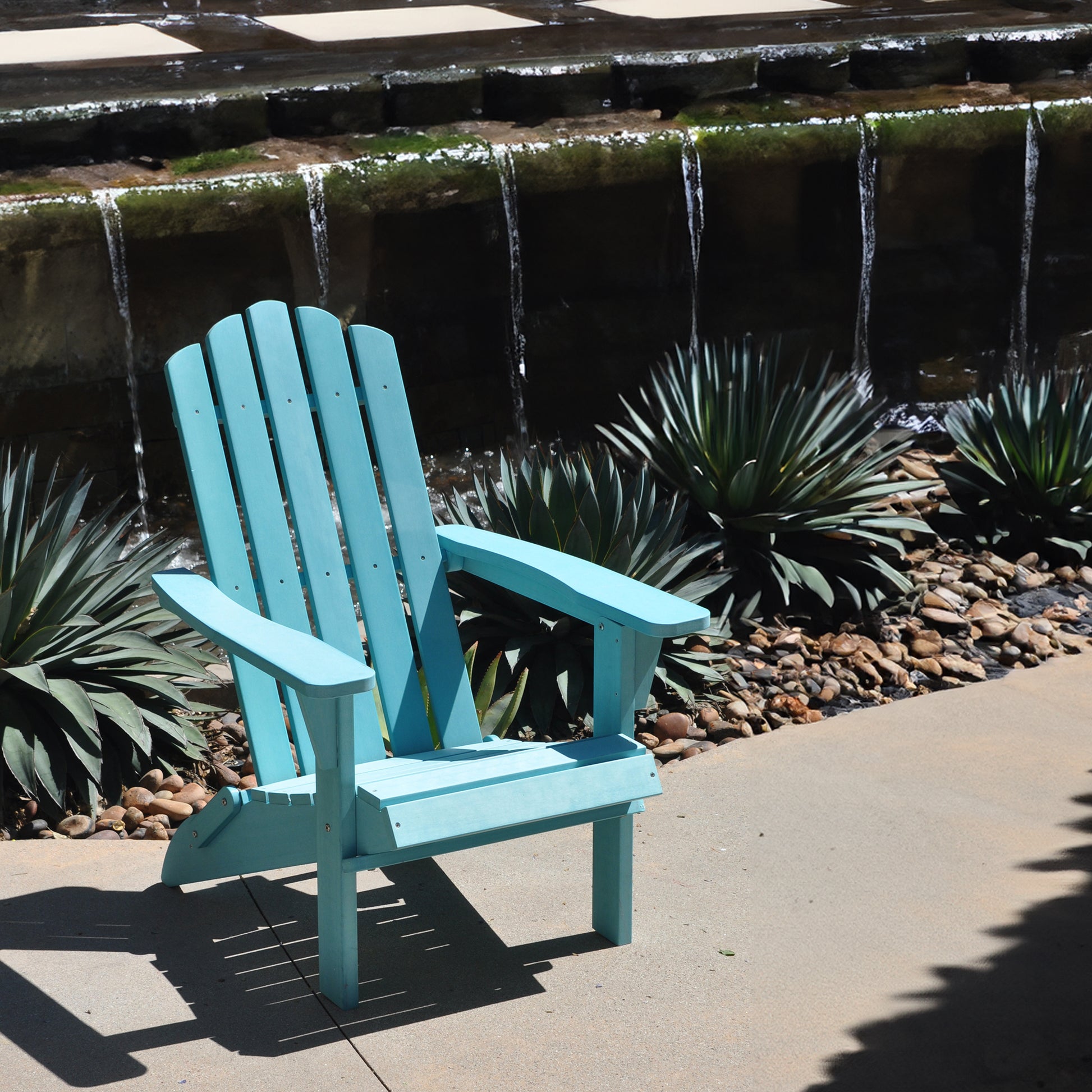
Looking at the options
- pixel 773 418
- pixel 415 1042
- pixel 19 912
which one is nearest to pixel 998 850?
pixel 415 1042

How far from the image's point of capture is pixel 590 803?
2.76 metres

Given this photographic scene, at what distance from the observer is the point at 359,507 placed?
335 cm

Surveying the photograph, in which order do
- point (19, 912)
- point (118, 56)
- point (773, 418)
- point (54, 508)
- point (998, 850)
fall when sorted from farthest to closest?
point (118, 56)
point (773, 418)
point (54, 508)
point (998, 850)
point (19, 912)

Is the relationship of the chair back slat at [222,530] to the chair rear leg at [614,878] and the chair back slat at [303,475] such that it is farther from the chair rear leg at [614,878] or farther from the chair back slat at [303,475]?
the chair rear leg at [614,878]

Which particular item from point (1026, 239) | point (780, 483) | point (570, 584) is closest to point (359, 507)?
point (570, 584)

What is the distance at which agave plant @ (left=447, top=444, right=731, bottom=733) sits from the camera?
420 centimetres

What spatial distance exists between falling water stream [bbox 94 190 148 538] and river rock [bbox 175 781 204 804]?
1.79 m

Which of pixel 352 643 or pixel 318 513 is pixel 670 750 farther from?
pixel 318 513

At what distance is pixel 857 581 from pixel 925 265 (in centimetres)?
246

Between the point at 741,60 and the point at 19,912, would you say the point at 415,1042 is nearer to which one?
the point at 19,912

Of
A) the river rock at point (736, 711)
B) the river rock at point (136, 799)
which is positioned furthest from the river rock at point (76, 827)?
the river rock at point (736, 711)

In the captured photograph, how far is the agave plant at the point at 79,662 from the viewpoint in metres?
3.70

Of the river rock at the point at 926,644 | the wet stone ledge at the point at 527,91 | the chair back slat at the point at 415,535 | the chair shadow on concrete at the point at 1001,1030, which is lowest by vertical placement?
the river rock at the point at 926,644

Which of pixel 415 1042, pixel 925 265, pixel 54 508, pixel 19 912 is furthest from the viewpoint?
pixel 925 265
